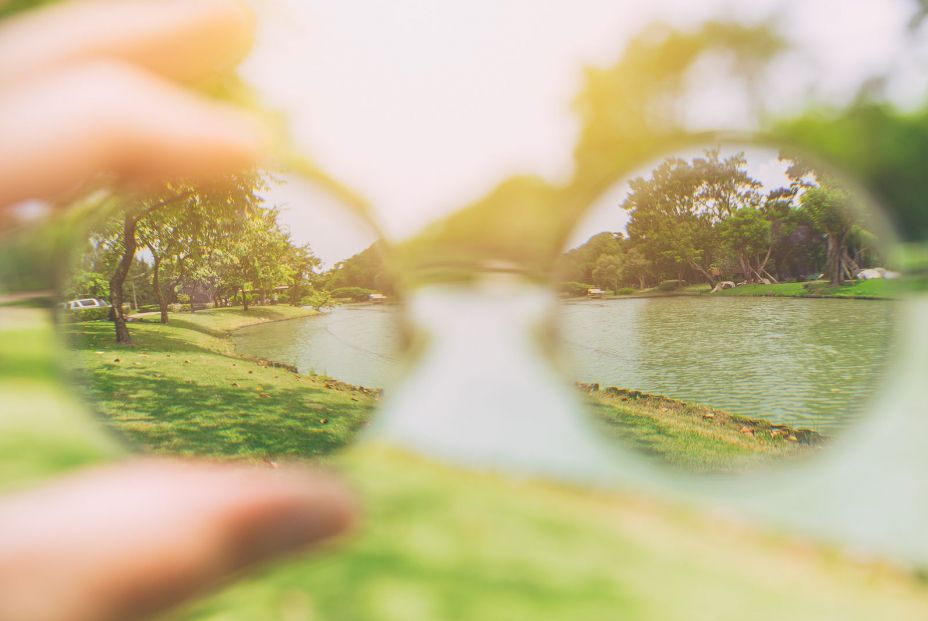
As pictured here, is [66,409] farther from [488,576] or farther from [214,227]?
[488,576]

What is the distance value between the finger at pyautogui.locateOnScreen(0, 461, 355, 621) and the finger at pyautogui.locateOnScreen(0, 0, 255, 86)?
0.71m

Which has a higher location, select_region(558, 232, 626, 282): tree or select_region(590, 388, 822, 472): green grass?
select_region(558, 232, 626, 282): tree

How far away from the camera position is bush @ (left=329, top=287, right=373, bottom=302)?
1.57m

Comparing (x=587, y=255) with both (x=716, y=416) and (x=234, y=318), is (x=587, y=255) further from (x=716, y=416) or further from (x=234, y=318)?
(x=234, y=318)

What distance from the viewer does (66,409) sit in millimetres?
1844

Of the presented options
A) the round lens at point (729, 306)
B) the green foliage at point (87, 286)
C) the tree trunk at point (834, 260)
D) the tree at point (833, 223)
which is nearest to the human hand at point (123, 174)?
the green foliage at point (87, 286)

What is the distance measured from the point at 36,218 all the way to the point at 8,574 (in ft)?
2.58

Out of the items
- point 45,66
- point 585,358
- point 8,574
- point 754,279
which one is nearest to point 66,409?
point 8,574

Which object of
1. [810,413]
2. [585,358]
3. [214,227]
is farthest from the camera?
[810,413]

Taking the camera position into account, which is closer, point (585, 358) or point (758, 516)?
point (585, 358)

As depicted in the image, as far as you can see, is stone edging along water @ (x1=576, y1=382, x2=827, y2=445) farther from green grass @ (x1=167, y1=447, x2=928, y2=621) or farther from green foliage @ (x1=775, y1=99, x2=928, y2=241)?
green foliage @ (x1=775, y1=99, x2=928, y2=241)

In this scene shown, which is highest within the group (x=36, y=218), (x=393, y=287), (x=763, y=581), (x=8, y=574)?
(x=36, y=218)

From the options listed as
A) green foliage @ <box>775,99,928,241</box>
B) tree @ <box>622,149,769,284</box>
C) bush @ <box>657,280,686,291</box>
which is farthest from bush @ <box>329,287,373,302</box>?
green foliage @ <box>775,99,928,241</box>

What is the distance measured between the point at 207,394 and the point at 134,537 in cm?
79
